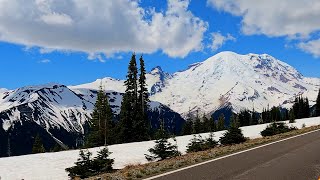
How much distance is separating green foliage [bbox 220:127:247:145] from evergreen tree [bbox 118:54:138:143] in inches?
1106

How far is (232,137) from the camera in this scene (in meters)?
25.5

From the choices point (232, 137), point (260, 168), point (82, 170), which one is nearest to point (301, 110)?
point (232, 137)

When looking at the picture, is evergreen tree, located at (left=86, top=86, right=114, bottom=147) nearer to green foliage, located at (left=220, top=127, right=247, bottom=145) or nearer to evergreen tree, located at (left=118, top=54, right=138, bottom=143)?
evergreen tree, located at (left=118, top=54, right=138, bottom=143)

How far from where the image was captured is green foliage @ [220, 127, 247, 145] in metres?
25.4

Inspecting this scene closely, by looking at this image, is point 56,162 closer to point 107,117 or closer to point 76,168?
point 76,168

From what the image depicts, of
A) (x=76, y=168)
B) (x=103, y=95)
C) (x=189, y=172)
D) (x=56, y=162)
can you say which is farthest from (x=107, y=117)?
(x=189, y=172)

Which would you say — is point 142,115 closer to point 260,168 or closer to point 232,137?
point 232,137

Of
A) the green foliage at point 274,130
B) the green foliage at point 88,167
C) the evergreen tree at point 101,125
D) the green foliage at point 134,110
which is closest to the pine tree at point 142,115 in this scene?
the green foliage at point 134,110

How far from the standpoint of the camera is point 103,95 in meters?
64.1

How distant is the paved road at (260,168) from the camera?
1149 centimetres

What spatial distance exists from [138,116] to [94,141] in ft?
21.1

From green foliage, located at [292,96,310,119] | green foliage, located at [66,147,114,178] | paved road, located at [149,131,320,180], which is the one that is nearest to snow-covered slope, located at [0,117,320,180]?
green foliage, located at [66,147,114,178]

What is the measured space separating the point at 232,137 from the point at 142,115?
31.5 meters

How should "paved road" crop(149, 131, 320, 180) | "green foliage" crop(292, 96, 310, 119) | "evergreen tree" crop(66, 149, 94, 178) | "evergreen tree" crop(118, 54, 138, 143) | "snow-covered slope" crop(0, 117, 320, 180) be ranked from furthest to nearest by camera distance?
"green foliage" crop(292, 96, 310, 119), "evergreen tree" crop(118, 54, 138, 143), "snow-covered slope" crop(0, 117, 320, 180), "evergreen tree" crop(66, 149, 94, 178), "paved road" crop(149, 131, 320, 180)
